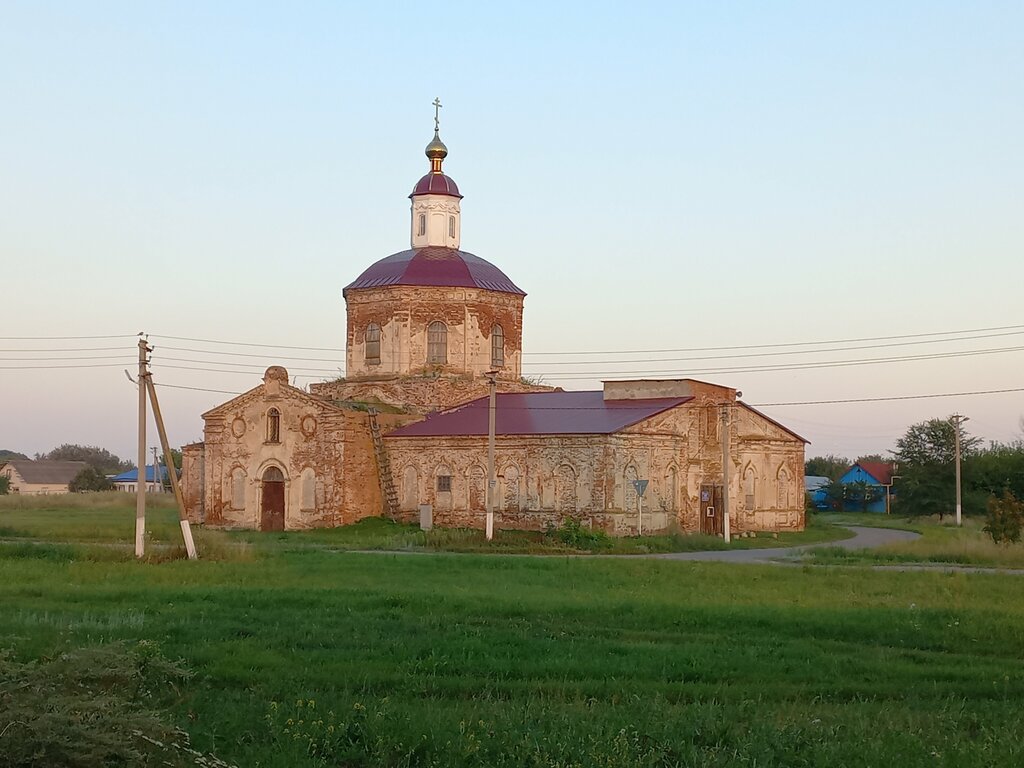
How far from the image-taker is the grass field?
10609 millimetres

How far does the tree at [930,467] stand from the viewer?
65.1 metres

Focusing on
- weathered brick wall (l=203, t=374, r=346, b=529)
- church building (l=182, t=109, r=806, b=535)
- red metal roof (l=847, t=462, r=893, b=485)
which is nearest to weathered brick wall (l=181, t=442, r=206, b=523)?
church building (l=182, t=109, r=806, b=535)

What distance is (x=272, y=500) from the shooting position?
4819cm

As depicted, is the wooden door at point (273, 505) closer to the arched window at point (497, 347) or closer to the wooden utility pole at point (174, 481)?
the arched window at point (497, 347)

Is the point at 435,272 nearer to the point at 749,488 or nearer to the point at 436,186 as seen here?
the point at 436,186

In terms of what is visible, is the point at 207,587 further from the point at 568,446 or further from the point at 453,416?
the point at 453,416

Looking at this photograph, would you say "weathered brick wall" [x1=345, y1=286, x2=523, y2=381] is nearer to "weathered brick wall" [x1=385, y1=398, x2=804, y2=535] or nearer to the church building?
the church building

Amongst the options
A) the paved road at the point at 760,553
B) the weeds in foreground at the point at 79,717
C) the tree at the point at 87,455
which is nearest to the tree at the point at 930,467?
the paved road at the point at 760,553

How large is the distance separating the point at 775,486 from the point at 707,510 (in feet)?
16.7

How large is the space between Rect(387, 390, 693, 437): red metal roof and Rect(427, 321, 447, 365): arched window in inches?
84.3

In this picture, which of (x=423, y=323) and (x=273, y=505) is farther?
(x=423, y=323)

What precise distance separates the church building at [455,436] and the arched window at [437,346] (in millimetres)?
56

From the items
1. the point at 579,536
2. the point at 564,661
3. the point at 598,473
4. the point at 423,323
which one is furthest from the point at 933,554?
the point at 423,323

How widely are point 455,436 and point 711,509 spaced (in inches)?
402
